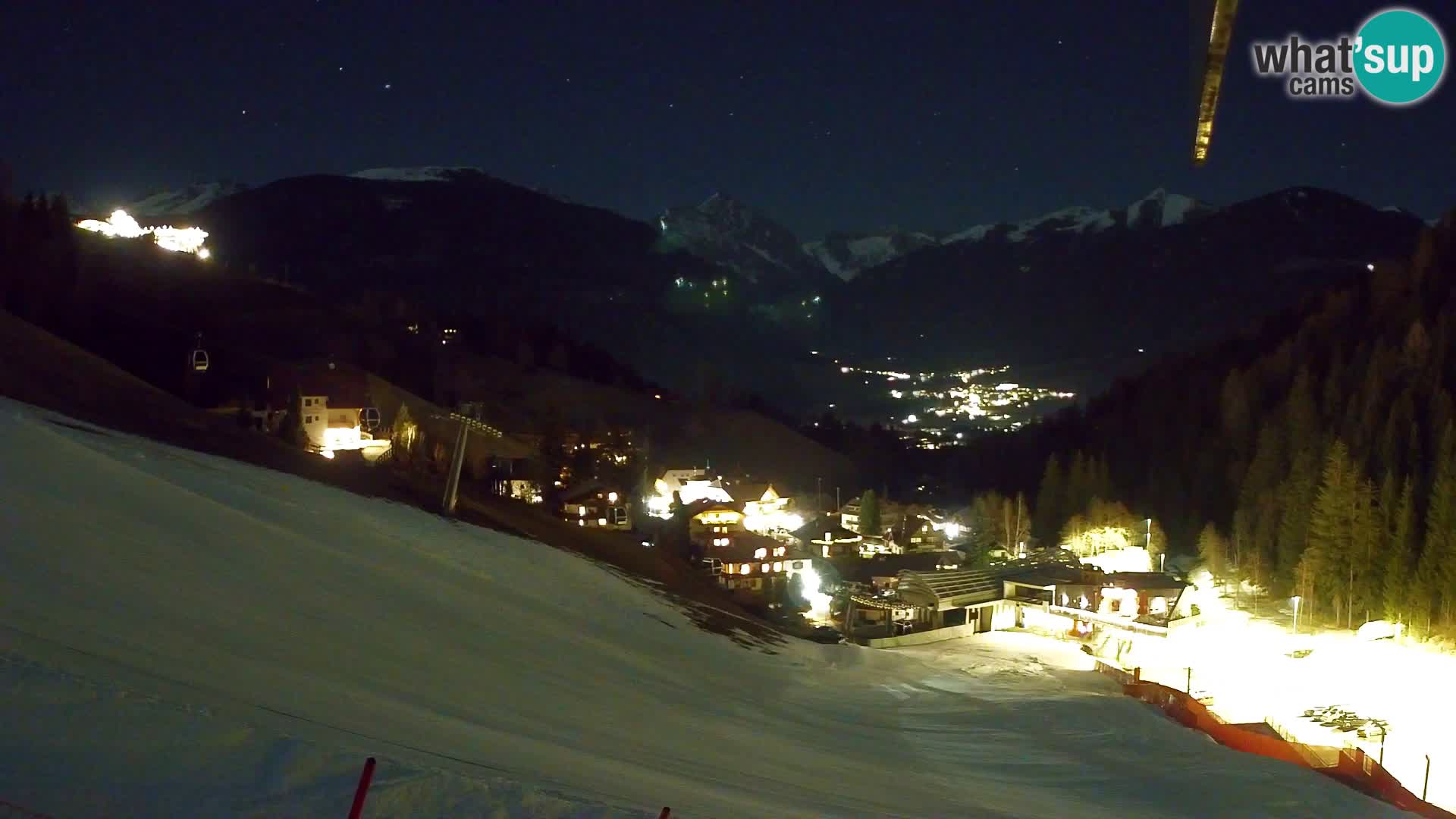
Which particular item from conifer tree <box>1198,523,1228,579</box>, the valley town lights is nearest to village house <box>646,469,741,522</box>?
conifer tree <box>1198,523,1228,579</box>

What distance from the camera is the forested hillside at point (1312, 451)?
139 ft

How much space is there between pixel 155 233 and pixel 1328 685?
100471mm

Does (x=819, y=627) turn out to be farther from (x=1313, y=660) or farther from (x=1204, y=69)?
(x=1204, y=69)

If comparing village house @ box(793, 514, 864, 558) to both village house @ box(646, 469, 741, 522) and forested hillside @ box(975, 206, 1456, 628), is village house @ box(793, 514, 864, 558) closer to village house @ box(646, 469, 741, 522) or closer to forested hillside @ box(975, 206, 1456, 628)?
village house @ box(646, 469, 741, 522)

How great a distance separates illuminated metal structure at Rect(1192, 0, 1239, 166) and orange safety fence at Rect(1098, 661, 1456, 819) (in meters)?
16.4

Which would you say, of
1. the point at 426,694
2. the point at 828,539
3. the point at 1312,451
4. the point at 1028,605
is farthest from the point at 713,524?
the point at 426,694

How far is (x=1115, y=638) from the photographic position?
38.3 m

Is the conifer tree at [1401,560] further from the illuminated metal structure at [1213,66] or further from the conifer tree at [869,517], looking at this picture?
the illuminated metal structure at [1213,66]

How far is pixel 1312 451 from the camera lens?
180 ft

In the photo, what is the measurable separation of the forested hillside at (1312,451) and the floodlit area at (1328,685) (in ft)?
11.0

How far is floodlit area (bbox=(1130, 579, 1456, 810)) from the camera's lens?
25.0m

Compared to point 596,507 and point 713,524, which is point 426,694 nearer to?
point 596,507

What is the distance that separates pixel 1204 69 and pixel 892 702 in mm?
16204

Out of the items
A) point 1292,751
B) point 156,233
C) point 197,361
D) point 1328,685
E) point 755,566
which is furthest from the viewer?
point 156,233
